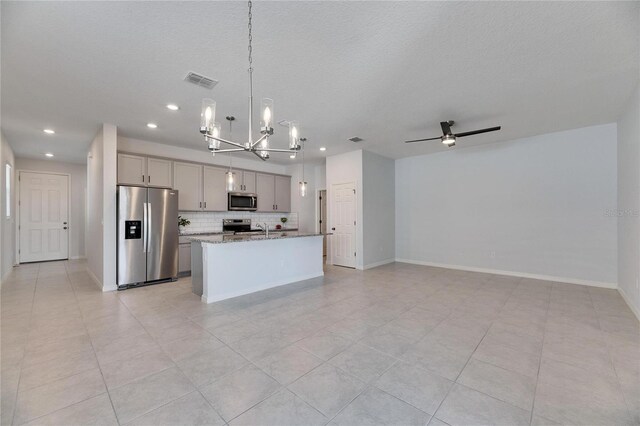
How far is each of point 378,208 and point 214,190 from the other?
397 cm

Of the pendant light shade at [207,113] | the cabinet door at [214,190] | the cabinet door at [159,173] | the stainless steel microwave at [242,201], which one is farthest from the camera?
the stainless steel microwave at [242,201]

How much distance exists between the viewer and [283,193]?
25.7ft

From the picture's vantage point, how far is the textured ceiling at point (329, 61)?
207cm

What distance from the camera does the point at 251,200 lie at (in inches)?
273

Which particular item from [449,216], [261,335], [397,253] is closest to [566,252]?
[449,216]

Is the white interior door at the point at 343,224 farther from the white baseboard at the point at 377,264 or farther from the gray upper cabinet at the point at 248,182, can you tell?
the gray upper cabinet at the point at 248,182

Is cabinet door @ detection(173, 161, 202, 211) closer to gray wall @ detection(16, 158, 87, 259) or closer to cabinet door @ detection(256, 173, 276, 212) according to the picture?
cabinet door @ detection(256, 173, 276, 212)

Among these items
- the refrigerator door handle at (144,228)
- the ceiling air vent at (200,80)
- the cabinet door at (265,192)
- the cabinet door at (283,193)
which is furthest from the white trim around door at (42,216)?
the ceiling air vent at (200,80)

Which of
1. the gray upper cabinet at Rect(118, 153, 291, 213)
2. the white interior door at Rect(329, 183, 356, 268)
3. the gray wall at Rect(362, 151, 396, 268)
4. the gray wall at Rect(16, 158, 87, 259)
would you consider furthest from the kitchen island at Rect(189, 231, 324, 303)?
the gray wall at Rect(16, 158, 87, 259)

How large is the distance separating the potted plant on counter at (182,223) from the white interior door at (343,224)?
11.0ft

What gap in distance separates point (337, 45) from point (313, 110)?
151cm

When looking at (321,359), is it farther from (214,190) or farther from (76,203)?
(76,203)

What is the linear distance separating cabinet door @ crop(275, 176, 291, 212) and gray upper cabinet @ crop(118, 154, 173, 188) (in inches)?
111

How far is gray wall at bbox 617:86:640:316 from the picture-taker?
3.36 metres
